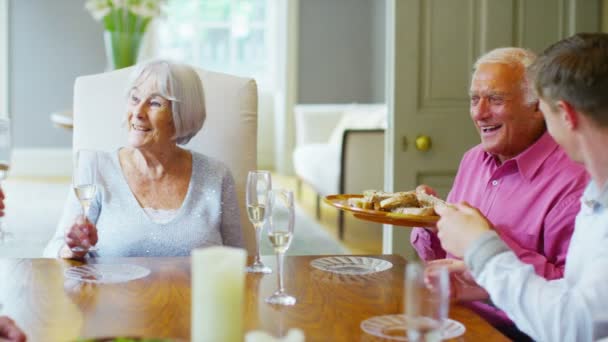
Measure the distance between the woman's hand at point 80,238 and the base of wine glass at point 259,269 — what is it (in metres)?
0.41

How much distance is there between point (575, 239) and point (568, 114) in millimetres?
243

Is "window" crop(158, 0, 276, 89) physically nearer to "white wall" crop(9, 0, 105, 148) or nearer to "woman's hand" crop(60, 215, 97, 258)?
"white wall" crop(9, 0, 105, 148)

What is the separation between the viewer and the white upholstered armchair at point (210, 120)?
2395 millimetres

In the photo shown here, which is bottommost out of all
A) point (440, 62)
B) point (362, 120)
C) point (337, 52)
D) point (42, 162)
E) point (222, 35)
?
point (42, 162)

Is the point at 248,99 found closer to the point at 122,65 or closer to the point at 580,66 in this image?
the point at 580,66

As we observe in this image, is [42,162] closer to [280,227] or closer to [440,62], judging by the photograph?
[440,62]

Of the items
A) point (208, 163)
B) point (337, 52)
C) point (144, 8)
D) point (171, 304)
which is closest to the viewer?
point (171, 304)

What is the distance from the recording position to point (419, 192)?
228 cm

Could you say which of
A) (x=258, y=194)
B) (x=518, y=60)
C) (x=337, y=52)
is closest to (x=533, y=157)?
(x=518, y=60)

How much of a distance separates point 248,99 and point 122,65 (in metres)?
2.59

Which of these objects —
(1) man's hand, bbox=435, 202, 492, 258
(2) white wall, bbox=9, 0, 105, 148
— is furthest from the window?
(1) man's hand, bbox=435, 202, 492, 258

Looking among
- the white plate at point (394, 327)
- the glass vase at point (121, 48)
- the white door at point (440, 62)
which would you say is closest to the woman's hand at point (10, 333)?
the white plate at point (394, 327)

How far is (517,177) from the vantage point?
2.11m

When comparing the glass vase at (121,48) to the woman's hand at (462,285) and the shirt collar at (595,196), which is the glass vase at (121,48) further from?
the shirt collar at (595,196)
